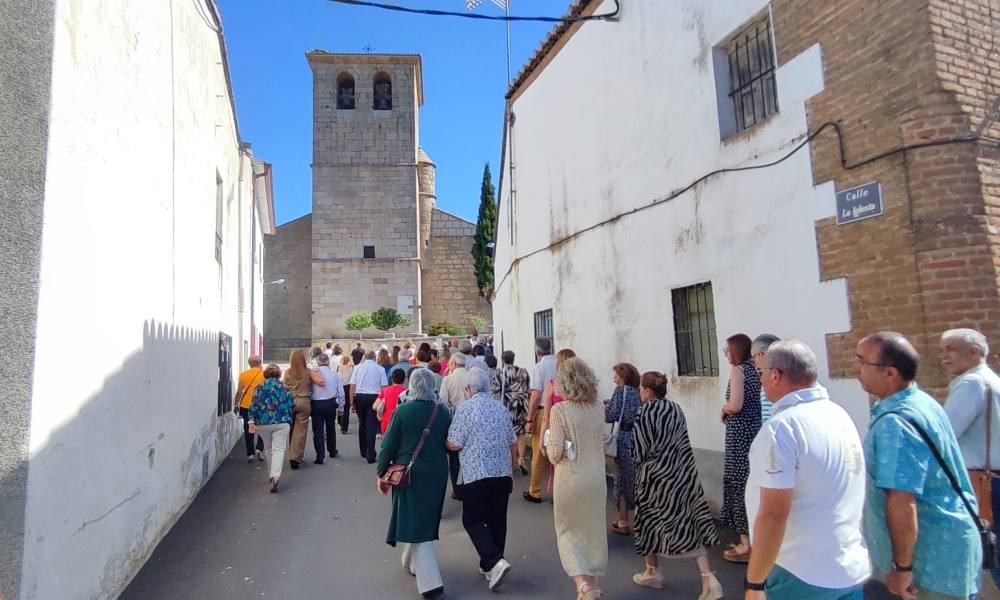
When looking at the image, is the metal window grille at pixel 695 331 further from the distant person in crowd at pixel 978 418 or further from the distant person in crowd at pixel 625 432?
the distant person in crowd at pixel 978 418

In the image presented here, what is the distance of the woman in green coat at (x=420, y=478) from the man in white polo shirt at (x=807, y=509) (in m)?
2.58

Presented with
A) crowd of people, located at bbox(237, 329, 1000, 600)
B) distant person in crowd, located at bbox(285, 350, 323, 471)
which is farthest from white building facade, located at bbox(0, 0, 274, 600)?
crowd of people, located at bbox(237, 329, 1000, 600)

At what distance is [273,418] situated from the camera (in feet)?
24.2

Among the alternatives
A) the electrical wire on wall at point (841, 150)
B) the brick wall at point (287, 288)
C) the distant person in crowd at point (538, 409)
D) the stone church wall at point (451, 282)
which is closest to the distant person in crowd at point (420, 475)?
the distant person in crowd at point (538, 409)

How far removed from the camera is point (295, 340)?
3091 cm

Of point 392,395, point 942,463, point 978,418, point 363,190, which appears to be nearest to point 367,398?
point 392,395

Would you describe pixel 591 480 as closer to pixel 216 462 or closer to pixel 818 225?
pixel 818 225

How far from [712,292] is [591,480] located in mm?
2856

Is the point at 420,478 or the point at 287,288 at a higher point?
the point at 287,288

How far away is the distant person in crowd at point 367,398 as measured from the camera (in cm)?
884

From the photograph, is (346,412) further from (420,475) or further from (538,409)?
(420,475)

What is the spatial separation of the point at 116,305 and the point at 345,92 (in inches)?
1134

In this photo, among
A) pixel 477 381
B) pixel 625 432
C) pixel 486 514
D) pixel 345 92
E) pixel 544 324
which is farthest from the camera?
pixel 345 92

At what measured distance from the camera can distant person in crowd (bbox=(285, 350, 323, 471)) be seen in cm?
838
